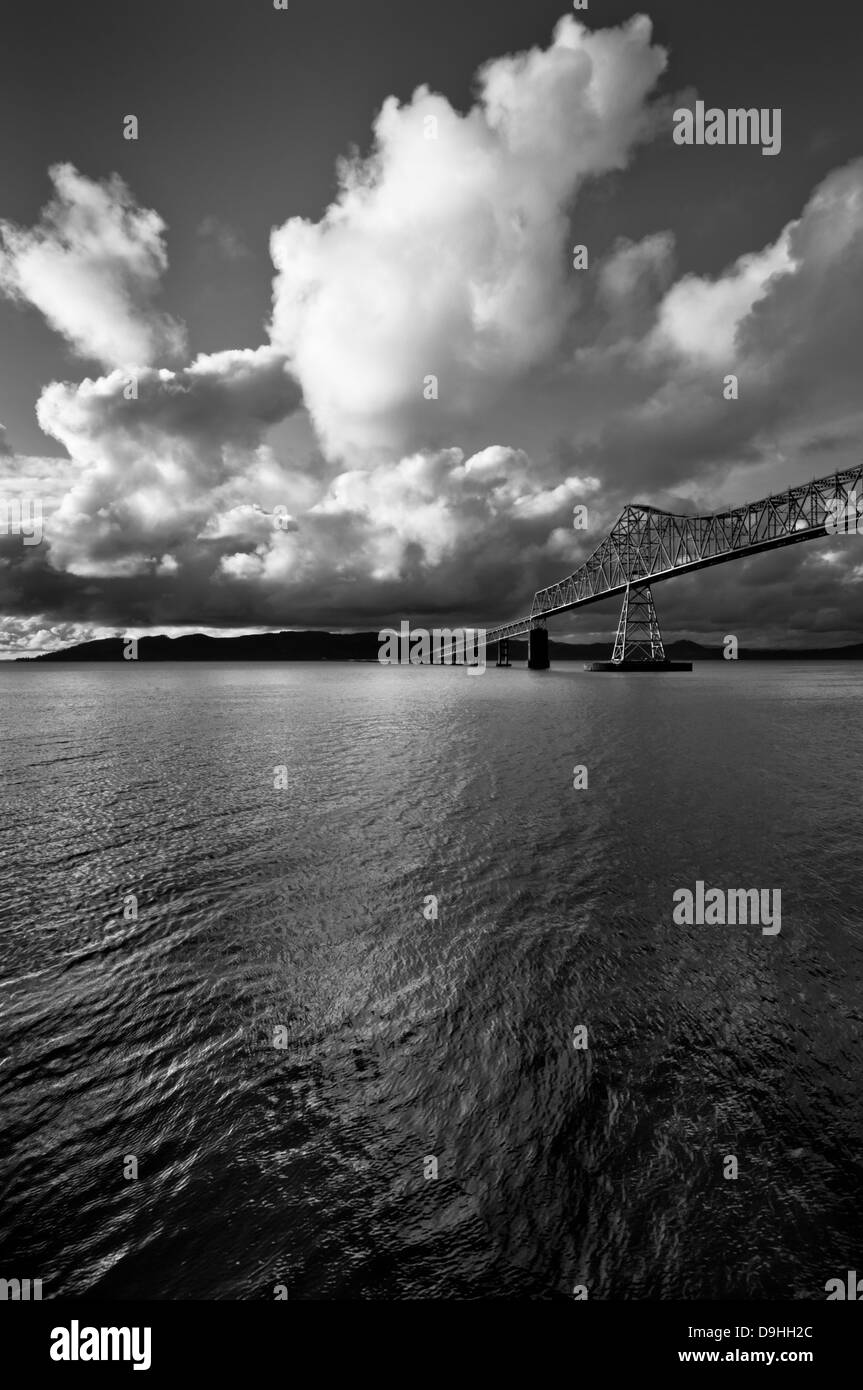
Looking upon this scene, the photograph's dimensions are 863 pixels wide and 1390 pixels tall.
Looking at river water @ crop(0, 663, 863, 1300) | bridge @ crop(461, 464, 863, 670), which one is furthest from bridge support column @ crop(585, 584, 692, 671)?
river water @ crop(0, 663, 863, 1300)

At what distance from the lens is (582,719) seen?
4662cm

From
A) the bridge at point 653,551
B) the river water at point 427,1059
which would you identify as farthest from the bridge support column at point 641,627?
the river water at point 427,1059

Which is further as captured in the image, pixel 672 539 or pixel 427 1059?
pixel 672 539

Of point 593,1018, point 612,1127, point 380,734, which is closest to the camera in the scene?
point 612,1127

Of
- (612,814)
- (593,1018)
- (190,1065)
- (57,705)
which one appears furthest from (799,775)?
(57,705)

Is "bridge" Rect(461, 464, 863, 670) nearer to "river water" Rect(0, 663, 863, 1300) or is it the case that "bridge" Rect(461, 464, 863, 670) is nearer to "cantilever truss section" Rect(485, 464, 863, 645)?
"cantilever truss section" Rect(485, 464, 863, 645)

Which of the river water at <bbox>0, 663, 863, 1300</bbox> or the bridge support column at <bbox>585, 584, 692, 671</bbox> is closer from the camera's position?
the river water at <bbox>0, 663, 863, 1300</bbox>

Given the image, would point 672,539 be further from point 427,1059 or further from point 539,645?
point 427,1059

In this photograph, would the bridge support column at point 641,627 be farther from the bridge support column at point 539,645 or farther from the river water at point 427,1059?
the river water at point 427,1059

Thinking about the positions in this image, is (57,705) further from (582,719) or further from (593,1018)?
(593,1018)

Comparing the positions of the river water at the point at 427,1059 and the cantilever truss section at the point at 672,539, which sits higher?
the cantilever truss section at the point at 672,539

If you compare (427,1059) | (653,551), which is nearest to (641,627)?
(653,551)
